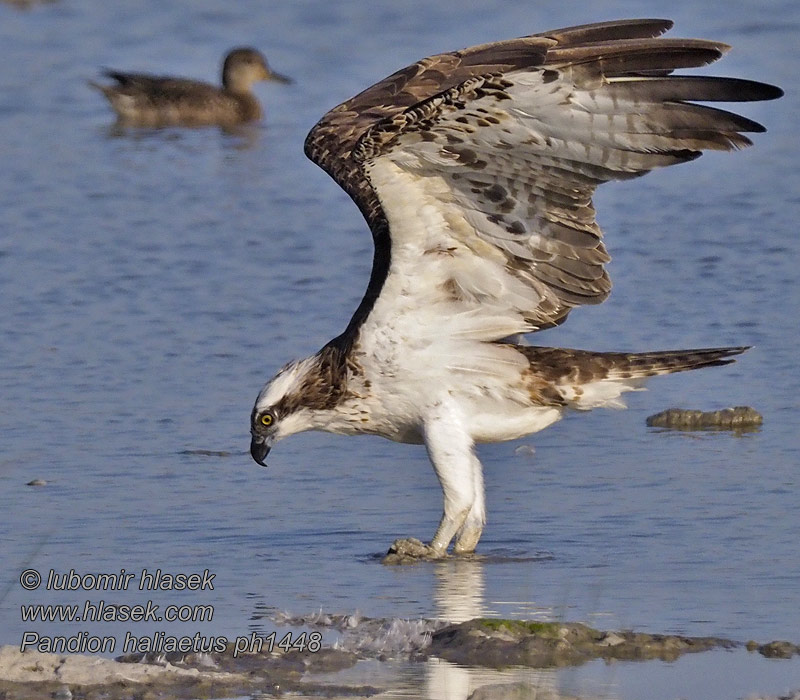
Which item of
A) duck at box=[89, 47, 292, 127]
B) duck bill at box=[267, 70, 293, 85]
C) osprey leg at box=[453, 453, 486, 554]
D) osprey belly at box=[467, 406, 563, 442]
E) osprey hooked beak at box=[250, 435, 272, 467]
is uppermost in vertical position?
duck bill at box=[267, 70, 293, 85]

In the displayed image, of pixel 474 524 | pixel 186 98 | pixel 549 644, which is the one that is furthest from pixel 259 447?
pixel 186 98

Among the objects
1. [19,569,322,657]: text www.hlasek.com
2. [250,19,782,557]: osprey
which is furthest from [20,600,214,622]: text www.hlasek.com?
[250,19,782,557]: osprey

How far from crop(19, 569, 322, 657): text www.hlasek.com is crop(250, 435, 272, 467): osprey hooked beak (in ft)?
3.11

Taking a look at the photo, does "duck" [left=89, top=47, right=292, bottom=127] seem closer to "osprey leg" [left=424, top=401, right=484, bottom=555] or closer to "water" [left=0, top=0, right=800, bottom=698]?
"water" [left=0, top=0, right=800, bottom=698]

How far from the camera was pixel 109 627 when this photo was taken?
6.30m

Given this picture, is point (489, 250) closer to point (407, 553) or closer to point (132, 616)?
point (407, 553)

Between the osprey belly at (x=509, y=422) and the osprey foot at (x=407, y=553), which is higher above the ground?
the osprey belly at (x=509, y=422)

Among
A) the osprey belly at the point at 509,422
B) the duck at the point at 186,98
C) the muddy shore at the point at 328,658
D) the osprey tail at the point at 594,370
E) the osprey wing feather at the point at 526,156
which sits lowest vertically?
the muddy shore at the point at 328,658

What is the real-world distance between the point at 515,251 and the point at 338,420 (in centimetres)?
105

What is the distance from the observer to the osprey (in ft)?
22.0

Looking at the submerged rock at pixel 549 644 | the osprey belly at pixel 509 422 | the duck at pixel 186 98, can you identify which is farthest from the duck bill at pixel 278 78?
the submerged rock at pixel 549 644

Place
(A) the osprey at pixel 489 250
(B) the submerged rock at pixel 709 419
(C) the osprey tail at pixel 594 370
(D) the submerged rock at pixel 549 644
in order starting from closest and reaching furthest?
(D) the submerged rock at pixel 549 644 < (A) the osprey at pixel 489 250 < (C) the osprey tail at pixel 594 370 < (B) the submerged rock at pixel 709 419

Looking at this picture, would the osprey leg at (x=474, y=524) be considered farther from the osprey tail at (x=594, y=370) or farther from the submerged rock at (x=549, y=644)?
the submerged rock at (x=549, y=644)

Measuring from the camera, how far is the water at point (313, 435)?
685 centimetres
